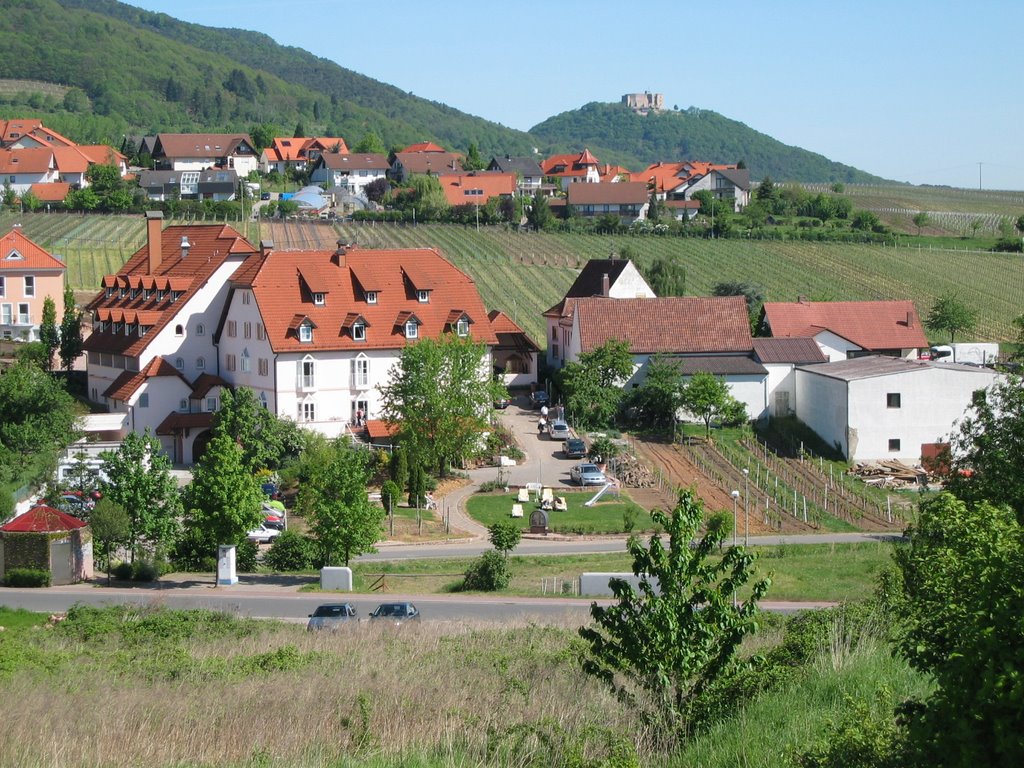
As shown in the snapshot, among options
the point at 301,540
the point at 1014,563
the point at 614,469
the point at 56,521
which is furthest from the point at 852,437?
the point at 1014,563

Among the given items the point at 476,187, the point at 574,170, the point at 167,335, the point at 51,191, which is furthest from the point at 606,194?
the point at 167,335

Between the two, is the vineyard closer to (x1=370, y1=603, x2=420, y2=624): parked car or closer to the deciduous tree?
(x1=370, y1=603, x2=420, y2=624): parked car

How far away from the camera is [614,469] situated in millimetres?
44969

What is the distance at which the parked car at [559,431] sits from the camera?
48875 mm

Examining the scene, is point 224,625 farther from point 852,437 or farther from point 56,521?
point 852,437

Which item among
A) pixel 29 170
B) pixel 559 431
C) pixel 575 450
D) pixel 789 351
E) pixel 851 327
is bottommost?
pixel 575 450

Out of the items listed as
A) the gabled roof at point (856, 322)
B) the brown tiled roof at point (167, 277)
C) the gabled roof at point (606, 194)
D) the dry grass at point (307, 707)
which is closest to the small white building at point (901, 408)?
the gabled roof at point (856, 322)

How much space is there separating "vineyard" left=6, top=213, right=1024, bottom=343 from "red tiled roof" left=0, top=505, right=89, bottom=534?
41866 millimetres

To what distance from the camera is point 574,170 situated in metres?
166

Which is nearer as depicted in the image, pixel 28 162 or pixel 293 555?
pixel 293 555

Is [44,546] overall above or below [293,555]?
above

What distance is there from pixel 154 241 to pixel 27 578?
2715 cm

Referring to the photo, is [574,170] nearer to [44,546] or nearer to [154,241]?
[154,241]

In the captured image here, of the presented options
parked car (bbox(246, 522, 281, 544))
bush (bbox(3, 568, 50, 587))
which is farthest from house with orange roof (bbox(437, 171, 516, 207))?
bush (bbox(3, 568, 50, 587))
